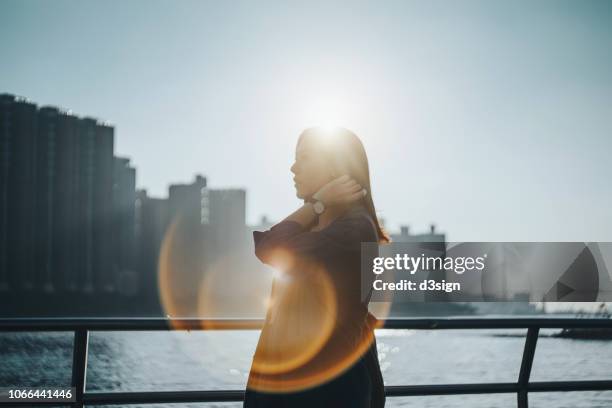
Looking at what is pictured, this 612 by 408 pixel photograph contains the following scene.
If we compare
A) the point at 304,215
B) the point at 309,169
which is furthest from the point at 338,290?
the point at 309,169

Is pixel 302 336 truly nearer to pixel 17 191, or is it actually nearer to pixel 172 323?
pixel 172 323

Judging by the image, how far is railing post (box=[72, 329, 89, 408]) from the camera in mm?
3465

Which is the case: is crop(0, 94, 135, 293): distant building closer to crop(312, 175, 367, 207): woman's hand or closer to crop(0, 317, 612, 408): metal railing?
crop(0, 317, 612, 408): metal railing

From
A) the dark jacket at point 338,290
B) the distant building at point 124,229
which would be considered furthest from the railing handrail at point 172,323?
the distant building at point 124,229

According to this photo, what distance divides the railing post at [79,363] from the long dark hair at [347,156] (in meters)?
1.82

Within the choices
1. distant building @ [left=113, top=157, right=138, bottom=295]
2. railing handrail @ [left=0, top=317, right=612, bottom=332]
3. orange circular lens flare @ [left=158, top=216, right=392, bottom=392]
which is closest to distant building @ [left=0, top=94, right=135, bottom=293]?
distant building @ [left=113, top=157, right=138, bottom=295]

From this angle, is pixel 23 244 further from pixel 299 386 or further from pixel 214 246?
pixel 299 386

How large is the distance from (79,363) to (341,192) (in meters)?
1.96

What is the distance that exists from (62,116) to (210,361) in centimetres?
7585

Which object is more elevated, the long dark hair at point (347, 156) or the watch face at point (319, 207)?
the long dark hair at point (347, 156)

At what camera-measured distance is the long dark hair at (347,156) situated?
7.78ft

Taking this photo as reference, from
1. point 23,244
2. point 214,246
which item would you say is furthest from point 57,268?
point 214,246

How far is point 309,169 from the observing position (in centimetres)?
241

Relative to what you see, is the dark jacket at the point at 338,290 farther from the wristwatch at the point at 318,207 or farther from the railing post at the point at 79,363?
the railing post at the point at 79,363
